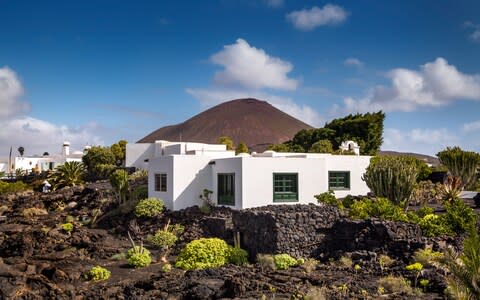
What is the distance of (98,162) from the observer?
4616cm

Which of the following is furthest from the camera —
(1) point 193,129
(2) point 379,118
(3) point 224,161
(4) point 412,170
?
(1) point 193,129

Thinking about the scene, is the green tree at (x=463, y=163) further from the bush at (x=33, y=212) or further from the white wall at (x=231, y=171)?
the bush at (x=33, y=212)

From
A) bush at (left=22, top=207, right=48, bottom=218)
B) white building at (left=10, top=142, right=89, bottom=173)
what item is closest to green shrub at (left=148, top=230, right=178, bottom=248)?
bush at (left=22, top=207, right=48, bottom=218)

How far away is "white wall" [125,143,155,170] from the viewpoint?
39.7 metres

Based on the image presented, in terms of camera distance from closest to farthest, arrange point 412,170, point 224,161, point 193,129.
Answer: point 412,170
point 224,161
point 193,129

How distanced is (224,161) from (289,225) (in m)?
6.30

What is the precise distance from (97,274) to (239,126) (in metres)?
128

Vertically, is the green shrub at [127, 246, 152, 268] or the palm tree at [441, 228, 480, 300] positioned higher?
the palm tree at [441, 228, 480, 300]

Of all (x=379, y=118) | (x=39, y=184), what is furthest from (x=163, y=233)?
(x=379, y=118)

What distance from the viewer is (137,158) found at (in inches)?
1586

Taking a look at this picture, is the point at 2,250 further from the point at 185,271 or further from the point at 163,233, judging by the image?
the point at 185,271

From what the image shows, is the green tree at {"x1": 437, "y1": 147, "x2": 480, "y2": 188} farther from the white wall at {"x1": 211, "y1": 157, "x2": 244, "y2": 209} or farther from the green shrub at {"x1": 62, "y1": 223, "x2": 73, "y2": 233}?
the green shrub at {"x1": 62, "y1": 223, "x2": 73, "y2": 233}

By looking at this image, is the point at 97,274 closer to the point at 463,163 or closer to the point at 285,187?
the point at 285,187

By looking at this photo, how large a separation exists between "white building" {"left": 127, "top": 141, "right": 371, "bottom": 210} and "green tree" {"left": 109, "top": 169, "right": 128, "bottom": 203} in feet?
7.25
